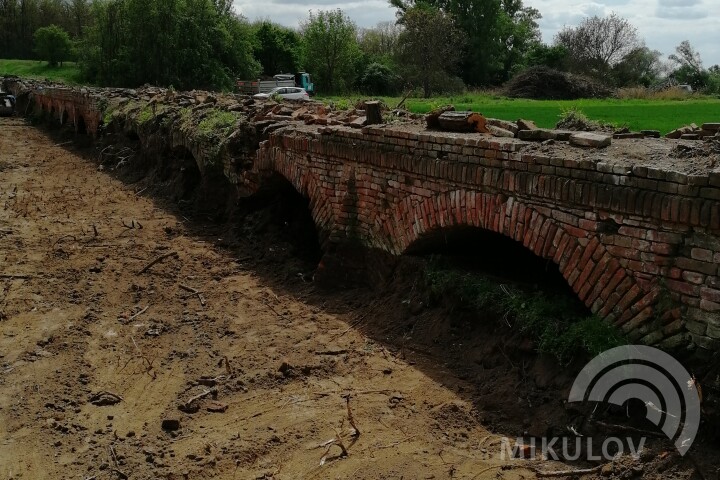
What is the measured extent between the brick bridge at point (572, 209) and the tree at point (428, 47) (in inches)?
1312

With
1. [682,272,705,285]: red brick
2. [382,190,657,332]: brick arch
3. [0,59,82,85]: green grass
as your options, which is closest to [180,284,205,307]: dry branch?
[382,190,657,332]: brick arch

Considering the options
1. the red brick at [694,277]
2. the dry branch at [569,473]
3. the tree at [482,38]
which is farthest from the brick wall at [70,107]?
the tree at [482,38]

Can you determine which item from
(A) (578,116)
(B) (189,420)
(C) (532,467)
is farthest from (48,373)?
(A) (578,116)

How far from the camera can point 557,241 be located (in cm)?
500

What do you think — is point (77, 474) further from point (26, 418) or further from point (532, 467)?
point (532, 467)

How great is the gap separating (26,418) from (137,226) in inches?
209

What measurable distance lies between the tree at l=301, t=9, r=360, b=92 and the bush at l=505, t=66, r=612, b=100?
12022 mm

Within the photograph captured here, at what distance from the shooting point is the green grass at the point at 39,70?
41750mm

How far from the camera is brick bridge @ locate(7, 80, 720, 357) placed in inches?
163

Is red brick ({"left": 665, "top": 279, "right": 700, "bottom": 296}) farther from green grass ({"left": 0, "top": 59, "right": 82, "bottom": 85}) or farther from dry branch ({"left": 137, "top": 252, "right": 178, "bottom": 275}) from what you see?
green grass ({"left": 0, "top": 59, "right": 82, "bottom": 85})

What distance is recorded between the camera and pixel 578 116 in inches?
293

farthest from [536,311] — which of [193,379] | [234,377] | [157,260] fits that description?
[157,260]

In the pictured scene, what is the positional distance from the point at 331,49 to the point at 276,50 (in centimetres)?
502

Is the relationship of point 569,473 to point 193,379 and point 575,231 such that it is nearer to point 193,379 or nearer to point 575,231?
point 575,231
